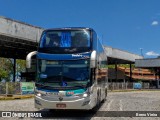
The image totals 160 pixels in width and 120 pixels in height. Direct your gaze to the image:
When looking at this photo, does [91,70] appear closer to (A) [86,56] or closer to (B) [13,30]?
(A) [86,56]

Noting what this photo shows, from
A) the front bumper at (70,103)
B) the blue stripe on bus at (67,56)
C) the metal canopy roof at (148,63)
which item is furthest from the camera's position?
the metal canopy roof at (148,63)

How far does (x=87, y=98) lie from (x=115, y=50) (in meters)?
39.6

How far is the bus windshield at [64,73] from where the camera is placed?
14.6 meters

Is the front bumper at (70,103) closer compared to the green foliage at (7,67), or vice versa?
the front bumper at (70,103)

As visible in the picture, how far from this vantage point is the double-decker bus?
1438 cm

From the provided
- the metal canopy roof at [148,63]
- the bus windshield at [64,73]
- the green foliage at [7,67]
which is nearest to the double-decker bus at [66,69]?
the bus windshield at [64,73]

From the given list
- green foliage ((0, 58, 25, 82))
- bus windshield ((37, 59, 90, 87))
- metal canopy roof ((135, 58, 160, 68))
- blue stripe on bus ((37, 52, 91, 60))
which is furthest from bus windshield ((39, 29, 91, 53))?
green foliage ((0, 58, 25, 82))

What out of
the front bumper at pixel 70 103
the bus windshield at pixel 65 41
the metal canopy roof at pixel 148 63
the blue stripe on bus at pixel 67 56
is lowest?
the front bumper at pixel 70 103

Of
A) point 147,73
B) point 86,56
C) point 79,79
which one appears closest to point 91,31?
point 86,56

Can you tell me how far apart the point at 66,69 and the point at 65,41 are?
4.09 ft

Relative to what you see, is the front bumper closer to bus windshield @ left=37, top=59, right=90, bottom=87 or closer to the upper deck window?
bus windshield @ left=37, top=59, right=90, bottom=87

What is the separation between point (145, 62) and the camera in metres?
64.9

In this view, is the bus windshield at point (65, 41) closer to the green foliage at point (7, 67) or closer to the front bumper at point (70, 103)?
the front bumper at point (70, 103)

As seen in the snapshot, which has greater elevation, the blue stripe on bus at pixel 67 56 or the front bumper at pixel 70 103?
the blue stripe on bus at pixel 67 56
